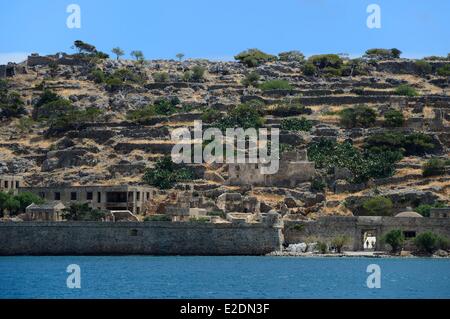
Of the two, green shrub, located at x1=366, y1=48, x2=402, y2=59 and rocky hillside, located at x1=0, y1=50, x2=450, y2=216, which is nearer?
rocky hillside, located at x1=0, y1=50, x2=450, y2=216

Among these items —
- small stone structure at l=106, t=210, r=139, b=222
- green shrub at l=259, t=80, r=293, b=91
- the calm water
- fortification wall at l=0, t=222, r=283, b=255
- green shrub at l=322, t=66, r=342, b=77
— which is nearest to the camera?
the calm water

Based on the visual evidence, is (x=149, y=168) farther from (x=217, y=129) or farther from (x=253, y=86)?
(x=253, y=86)

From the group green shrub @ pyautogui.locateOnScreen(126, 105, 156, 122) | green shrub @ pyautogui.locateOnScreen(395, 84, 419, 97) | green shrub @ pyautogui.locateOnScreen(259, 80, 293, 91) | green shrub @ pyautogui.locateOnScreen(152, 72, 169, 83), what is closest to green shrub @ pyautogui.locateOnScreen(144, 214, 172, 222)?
green shrub @ pyautogui.locateOnScreen(126, 105, 156, 122)

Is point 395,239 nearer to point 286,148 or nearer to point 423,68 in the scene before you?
point 286,148

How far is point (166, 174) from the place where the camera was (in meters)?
96.3

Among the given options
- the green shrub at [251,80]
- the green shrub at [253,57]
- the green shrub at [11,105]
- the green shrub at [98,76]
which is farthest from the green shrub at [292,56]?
the green shrub at [11,105]

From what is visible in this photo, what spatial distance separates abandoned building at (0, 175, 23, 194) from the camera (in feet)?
319

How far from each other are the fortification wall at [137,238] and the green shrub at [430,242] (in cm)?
800

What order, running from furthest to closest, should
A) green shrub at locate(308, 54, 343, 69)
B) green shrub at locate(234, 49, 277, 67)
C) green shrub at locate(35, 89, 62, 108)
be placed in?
green shrub at locate(234, 49, 277, 67) < green shrub at locate(308, 54, 343, 69) < green shrub at locate(35, 89, 62, 108)

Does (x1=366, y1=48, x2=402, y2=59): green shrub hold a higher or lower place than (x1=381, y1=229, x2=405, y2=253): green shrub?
higher

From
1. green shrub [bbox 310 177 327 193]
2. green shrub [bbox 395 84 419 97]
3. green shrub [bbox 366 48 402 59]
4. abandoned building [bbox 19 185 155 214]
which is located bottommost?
abandoned building [bbox 19 185 155 214]

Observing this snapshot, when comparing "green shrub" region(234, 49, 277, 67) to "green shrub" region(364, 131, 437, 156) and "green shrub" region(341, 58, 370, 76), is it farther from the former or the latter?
"green shrub" region(364, 131, 437, 156)

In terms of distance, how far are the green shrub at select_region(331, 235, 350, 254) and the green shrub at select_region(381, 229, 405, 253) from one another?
2.67 meters

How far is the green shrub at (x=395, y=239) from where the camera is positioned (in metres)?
81.1
